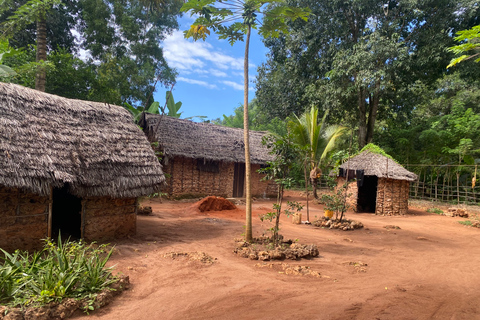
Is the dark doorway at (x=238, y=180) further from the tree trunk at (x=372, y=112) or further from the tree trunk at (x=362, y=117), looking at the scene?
the tree trunk at (x=372, y=112)

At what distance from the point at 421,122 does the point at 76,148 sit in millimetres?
A: 19369

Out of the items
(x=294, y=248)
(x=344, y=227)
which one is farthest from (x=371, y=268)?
(x=344, y=227)

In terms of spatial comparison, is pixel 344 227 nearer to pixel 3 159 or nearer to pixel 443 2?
pixel 3 159

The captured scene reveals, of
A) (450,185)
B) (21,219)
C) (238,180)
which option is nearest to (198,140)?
(238,180)

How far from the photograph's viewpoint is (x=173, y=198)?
13977 millimetres

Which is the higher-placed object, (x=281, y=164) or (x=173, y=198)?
(x=281, y=164)

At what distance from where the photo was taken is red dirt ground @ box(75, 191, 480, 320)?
12.1 feet

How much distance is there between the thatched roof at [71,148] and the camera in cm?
545

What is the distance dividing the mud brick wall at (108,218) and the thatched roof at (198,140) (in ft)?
20.3

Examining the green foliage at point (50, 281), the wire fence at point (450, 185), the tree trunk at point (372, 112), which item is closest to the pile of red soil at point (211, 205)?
the wire fence at point (450, 185)

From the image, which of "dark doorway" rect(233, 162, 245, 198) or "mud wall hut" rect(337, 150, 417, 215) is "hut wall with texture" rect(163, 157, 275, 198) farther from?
"mud wall hut" rect(337, 150, 417, 215)

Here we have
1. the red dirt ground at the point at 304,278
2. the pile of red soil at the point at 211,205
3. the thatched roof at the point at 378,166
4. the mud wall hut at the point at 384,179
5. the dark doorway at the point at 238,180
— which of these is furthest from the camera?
the dark doorway at the point at 238,180

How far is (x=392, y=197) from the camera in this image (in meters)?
12.8

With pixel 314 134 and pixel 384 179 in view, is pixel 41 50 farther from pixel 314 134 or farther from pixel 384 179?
pixel 384 179
